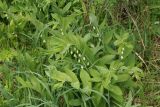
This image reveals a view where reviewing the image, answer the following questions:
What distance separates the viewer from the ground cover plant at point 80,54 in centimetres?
245

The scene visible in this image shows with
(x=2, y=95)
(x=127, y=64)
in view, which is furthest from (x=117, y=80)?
(x=2, y=95)

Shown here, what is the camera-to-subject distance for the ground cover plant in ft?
8.04

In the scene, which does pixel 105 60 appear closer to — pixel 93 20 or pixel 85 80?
pixel 85 80

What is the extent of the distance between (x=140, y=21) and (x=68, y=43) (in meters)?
0.86

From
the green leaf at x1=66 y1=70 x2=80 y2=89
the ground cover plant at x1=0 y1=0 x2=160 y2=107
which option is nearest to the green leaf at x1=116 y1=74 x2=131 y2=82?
the ground cover plant at x1=0 y1=0 x2=160 y2=107

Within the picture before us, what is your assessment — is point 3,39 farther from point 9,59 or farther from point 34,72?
point 34,72

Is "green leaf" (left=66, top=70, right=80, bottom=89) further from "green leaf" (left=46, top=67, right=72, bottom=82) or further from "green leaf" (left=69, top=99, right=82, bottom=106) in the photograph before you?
"green leaf" (left=69, top=99, right=82, bottom=106)

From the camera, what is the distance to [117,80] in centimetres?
245

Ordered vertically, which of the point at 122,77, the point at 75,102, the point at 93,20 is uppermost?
the point at 93,20

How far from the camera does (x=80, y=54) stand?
8.59 ft

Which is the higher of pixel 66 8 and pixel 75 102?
pixel 66 8

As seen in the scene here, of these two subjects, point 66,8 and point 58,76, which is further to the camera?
point 66,8

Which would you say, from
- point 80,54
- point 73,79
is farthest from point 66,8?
point 73,79

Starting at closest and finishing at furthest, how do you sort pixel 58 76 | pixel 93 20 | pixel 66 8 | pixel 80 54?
pixel 58 76 → pixel 80 54 → pixel 93 20 → pixel 66 8
